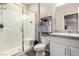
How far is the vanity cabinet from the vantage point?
51.8 inches

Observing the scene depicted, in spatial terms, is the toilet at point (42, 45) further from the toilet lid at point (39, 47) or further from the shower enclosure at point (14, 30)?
the shower enclosure at point (14, 30)

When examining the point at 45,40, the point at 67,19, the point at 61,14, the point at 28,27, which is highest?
the point at 61,14

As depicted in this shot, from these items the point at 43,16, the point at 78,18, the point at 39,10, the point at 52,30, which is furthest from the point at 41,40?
the point at 78,18

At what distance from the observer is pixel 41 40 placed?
69.2 inches

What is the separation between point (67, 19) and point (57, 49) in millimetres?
682

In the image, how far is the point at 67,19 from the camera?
5.77 feet

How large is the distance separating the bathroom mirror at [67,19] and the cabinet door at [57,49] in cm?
33

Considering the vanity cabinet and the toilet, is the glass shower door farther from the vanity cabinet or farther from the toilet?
the vanity cabinet

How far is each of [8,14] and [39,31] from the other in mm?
1279

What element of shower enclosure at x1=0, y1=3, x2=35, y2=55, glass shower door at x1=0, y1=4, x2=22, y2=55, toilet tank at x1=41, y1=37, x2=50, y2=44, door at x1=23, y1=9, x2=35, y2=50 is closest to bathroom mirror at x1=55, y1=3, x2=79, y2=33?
toilet tank at x1=41, y1=37, x2=50, y2=44

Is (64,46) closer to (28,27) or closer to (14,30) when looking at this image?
(28,27)

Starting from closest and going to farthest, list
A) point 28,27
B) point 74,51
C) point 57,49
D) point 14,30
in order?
point 74,51, point 57,49, point 28,27, point 14,30

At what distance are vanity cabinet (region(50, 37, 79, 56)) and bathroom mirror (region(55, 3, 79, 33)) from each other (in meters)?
0.28

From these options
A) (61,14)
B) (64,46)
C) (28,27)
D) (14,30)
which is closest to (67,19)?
(61,14)
